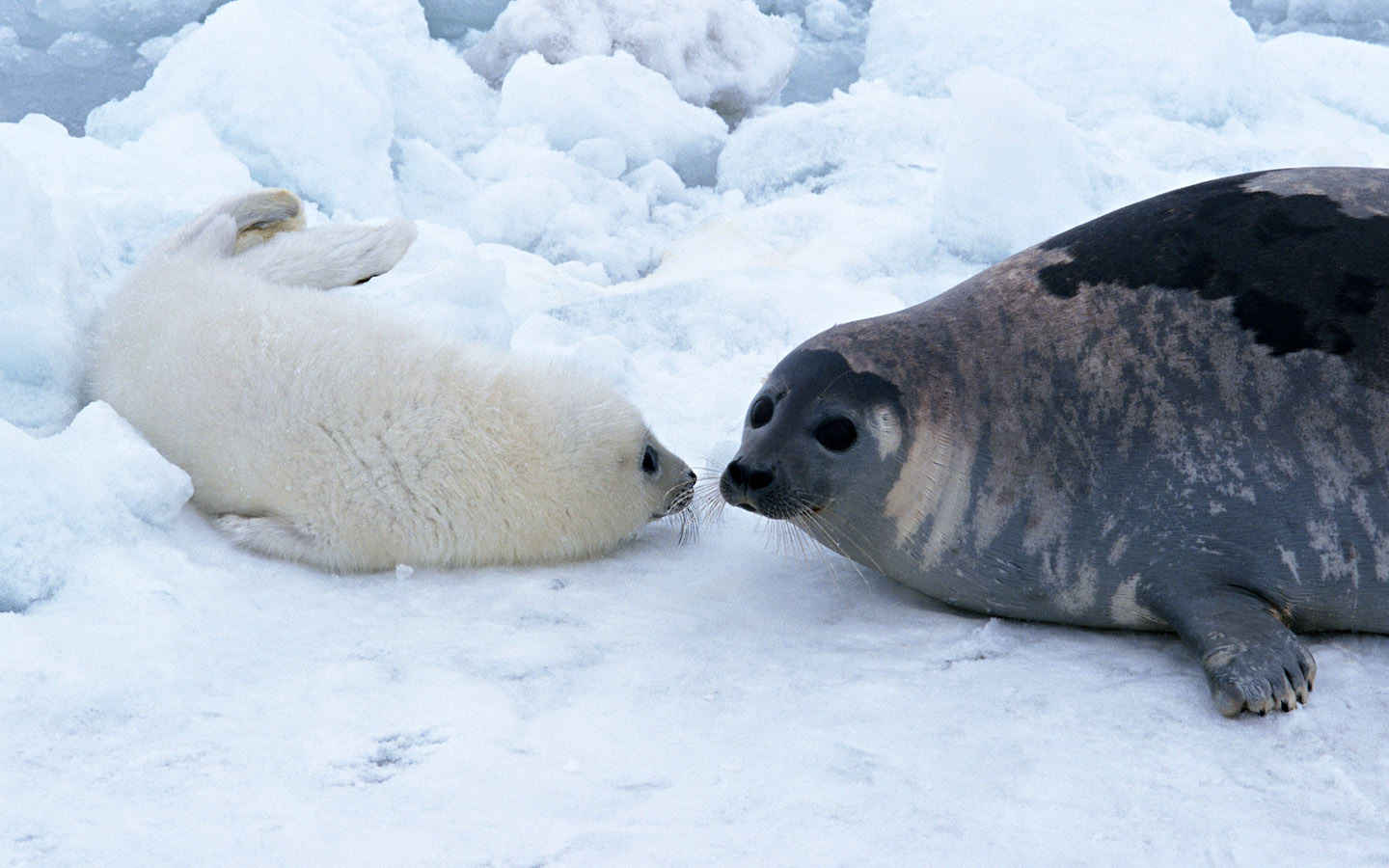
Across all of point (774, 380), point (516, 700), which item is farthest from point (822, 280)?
point (516, 700)

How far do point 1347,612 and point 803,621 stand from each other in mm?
854

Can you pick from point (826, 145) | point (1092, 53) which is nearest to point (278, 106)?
point (826, 145)

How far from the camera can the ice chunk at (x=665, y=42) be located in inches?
257

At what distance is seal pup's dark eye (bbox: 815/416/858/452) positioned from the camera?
7.79 feet

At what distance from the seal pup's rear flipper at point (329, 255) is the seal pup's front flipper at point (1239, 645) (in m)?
1.86

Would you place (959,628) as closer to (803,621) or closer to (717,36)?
(803,621)

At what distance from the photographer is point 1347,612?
2125 millimetres

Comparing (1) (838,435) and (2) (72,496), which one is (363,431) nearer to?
(2) (72,496)

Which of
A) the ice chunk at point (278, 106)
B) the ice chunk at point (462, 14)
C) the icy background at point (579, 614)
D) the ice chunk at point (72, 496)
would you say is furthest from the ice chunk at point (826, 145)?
the ice chunk at point (72, 496)

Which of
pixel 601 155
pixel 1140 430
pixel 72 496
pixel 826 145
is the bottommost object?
pixel 72 496

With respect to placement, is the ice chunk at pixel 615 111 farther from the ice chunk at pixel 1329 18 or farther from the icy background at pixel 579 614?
the ice chunk at pixel 1329 18

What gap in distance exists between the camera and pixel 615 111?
5648mm

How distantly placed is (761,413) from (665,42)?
4495 millimetres

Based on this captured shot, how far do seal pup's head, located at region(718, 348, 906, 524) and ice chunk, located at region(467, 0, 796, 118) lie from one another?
4.40 metres
